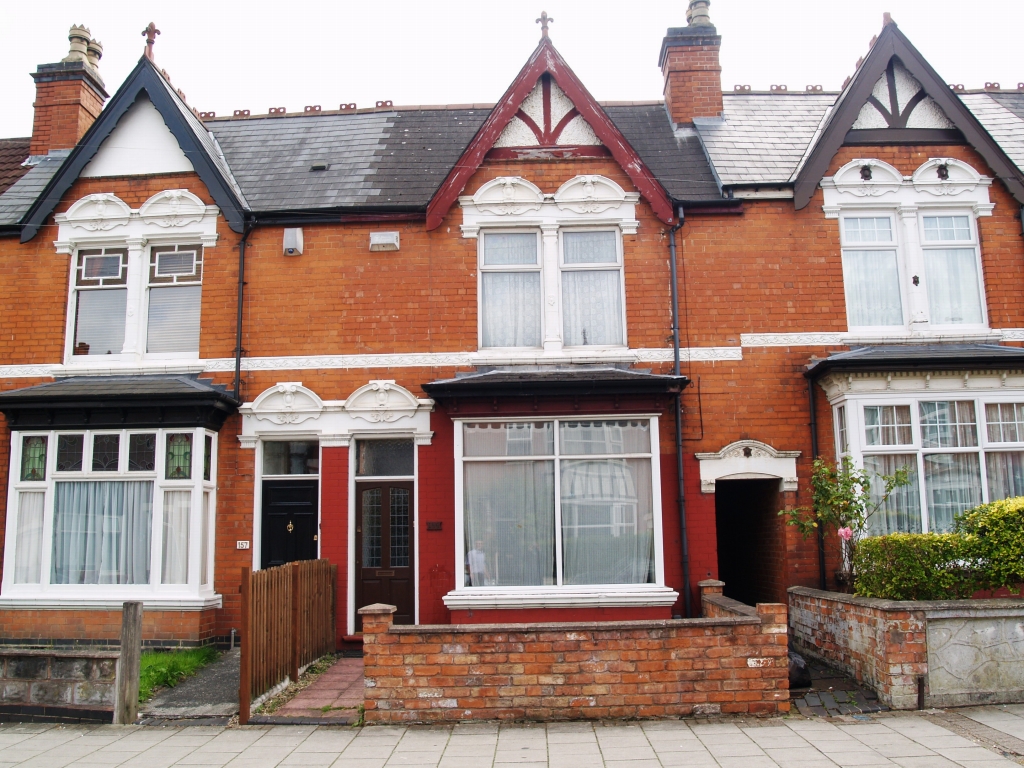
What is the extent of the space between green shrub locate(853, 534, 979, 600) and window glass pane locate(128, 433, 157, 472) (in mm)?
9502

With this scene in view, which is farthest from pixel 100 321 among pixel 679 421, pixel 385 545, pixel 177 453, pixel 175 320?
pixel 679 421

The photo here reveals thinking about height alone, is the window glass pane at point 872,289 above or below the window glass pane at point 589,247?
below

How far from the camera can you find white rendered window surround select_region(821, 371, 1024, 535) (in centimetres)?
1148

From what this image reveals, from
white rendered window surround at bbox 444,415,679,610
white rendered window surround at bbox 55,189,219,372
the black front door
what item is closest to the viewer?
white rendered window surround at bbox 444,415,679,610

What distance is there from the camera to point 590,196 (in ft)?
41.4

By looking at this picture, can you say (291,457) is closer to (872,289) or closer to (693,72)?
(872,289)

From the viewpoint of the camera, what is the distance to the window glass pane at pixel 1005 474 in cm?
1151

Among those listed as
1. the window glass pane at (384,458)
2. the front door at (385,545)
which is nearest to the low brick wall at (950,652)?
the front door at (385,545)

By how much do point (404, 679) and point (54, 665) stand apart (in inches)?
143

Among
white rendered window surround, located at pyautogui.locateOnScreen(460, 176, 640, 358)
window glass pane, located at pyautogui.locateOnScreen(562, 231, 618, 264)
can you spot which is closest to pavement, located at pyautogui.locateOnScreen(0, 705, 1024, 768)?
white rendered window surround, located at pyautogui.locateOnScreen(460, 176, 640, 358)

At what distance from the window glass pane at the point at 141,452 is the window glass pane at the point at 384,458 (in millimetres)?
2843

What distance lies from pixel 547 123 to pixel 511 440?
4974mm

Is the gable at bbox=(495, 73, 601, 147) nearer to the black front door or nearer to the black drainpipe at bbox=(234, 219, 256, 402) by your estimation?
the black drainpipe at bbox=(234, 219, 256, 402)

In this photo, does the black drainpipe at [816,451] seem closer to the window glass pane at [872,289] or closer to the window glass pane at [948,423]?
the window glass pane at [872,289]
